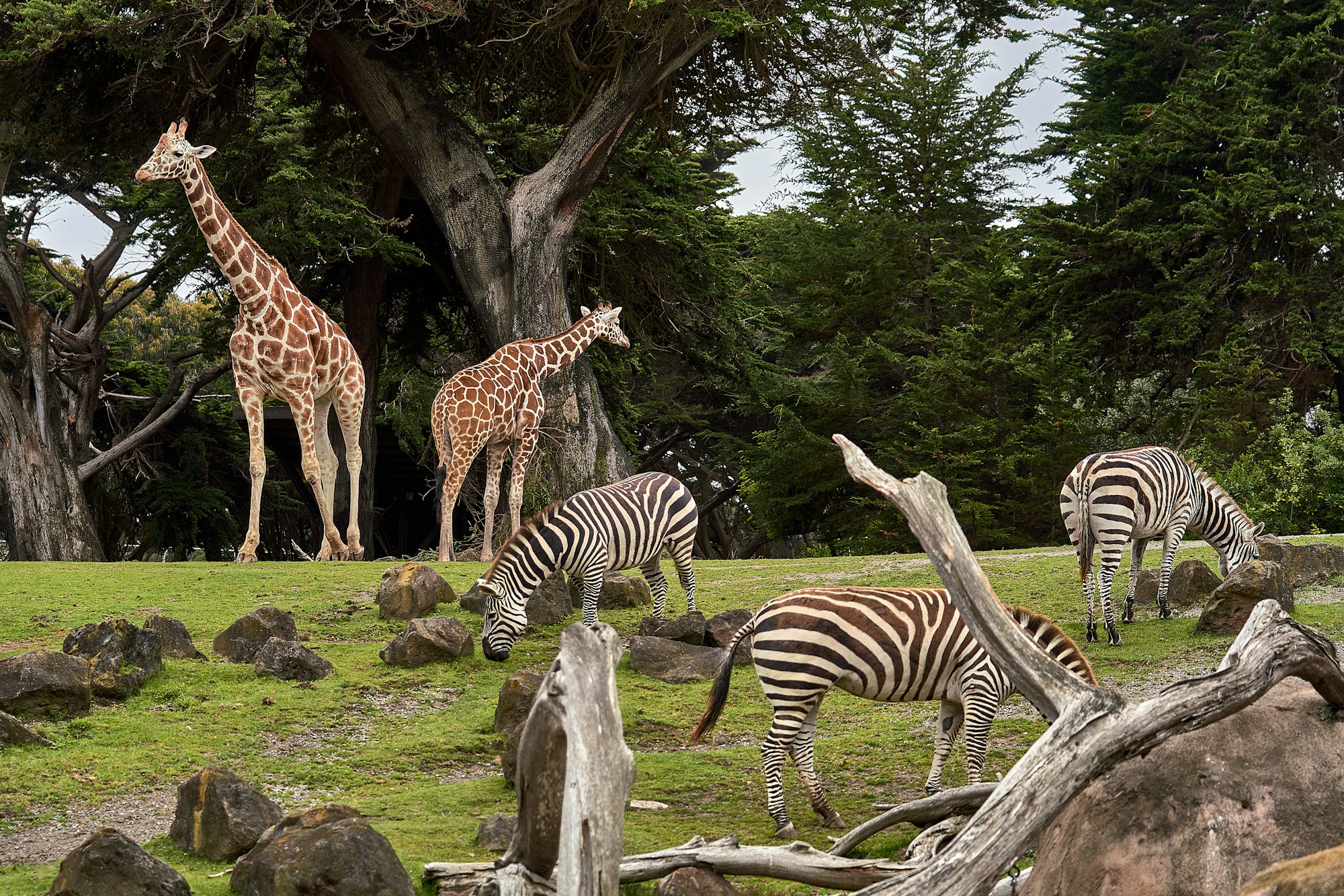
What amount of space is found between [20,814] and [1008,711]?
6490 millimetres

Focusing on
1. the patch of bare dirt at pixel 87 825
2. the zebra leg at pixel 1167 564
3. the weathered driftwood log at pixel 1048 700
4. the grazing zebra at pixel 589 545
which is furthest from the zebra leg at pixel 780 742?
the zebra leg at pixel 1167 564

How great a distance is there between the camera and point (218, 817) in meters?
6.35

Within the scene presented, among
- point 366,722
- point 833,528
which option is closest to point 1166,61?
point 833,528

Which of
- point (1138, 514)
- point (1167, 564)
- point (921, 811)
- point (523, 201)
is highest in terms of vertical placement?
point (523, 201)

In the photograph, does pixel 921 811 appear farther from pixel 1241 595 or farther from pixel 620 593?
pixel 620 593

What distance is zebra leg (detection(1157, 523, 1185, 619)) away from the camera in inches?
471

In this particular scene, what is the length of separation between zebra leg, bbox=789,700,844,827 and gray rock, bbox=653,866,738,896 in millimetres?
1527

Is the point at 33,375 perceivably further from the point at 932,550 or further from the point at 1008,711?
the point at 932,550

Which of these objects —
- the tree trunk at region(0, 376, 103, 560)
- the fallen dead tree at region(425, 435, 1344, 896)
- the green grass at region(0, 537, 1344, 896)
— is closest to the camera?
the fallen dead tree at region(425, 435, 1344, 896)

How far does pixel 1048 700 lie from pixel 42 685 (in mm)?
6427

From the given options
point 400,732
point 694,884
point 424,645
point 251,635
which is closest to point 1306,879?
point 694,884

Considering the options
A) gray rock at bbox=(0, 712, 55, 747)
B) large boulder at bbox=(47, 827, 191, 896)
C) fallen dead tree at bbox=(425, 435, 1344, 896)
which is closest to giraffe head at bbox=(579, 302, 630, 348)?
gray rock at bbox=(0, 712, 55, 747)

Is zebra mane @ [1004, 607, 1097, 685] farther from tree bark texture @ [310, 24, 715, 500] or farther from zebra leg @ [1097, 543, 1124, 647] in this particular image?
tree bark texture @ [310, 24, 715, 500]

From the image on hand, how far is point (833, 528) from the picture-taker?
27188 millimetres
